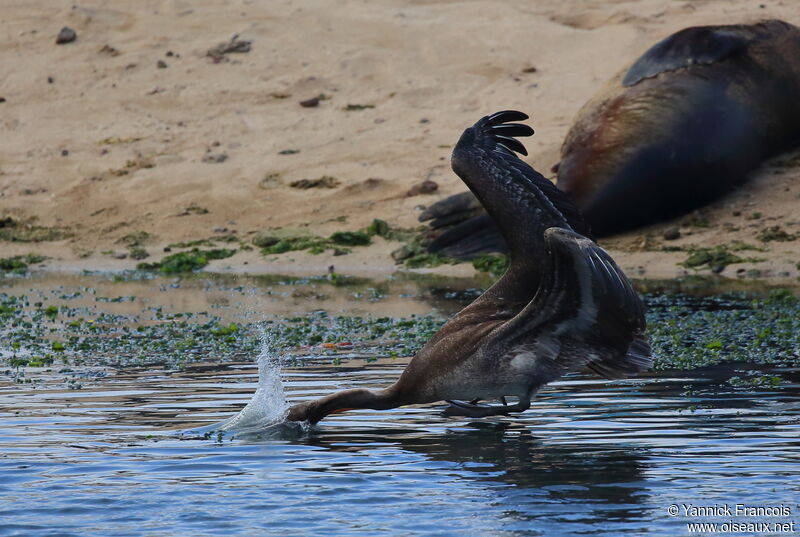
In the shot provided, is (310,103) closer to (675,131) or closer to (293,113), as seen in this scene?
(293,113)

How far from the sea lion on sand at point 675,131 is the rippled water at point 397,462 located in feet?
22.6

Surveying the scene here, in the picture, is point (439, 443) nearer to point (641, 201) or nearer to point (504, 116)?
point (504, 116)

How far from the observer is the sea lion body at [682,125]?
52.1 ft

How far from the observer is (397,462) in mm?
6852

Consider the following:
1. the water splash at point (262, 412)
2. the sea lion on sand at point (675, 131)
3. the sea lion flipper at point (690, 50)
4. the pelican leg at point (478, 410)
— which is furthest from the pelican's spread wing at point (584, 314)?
the sea lion flipper at point (690, 50)

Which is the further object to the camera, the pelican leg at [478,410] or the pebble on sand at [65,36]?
the pebble on sand at [65,36]

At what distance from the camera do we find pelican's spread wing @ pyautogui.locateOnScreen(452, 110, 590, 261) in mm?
7926

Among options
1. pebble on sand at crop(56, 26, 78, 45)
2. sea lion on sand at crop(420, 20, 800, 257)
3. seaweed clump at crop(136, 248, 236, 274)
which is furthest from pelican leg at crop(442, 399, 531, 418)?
pebble on sand at crop(56, 26, 78, 45)

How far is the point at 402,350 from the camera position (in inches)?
418

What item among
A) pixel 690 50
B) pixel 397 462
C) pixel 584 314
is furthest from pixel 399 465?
pixel 690 50

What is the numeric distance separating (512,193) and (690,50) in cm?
906

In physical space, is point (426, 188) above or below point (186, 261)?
above

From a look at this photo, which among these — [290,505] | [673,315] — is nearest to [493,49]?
A: [673,315]

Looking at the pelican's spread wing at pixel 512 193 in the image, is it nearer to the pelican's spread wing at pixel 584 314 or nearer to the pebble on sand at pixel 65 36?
the pelican's spread wing at pixel 584 314
